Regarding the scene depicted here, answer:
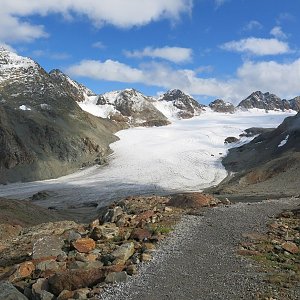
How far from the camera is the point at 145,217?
1667 cm

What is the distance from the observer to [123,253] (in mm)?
11789

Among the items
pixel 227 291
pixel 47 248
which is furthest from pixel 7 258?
pixel 227 291

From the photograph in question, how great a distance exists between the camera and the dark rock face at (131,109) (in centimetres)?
15488

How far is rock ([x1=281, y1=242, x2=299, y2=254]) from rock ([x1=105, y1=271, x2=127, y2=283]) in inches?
200

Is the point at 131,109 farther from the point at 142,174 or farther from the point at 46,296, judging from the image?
the point at 46,296

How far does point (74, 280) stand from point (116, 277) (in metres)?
1.00

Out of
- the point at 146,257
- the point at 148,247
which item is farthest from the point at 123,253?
the point at 148,247

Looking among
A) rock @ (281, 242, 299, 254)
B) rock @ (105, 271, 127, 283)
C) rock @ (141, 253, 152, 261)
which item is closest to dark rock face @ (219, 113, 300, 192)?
rock @ (281, 242, 299, 254)

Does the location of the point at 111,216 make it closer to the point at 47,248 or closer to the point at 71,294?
the point at 47,248

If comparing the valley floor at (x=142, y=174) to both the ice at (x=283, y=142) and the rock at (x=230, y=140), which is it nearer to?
the rock at (x=230, y=140)

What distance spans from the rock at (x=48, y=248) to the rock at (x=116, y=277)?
12.0 feet

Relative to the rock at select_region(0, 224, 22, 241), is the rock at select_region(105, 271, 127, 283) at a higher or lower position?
higher

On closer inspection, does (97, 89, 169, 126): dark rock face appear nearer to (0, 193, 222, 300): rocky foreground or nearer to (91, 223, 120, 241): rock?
(0, 193, 222, 300): rocky foreground

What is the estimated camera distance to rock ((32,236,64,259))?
13.5 m
